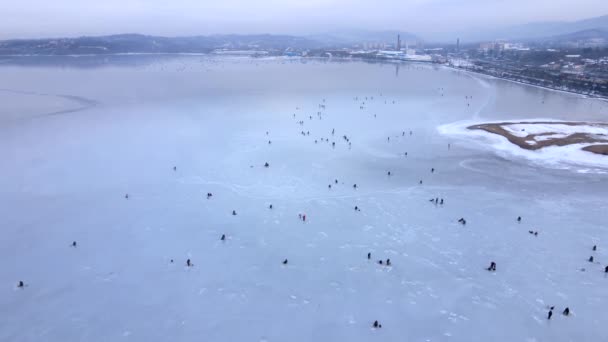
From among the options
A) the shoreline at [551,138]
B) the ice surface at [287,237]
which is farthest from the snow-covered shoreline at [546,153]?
the ice surface at [287,237]

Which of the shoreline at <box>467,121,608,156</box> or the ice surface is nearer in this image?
the ice surface

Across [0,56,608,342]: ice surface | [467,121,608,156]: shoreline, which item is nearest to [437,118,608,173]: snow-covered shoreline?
[467,121,608,156]: shoreline

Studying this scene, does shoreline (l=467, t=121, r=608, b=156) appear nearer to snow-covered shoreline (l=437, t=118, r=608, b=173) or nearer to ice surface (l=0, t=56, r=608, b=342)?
snow-covered shoreline (l=437, t=118, r=608, b=173)

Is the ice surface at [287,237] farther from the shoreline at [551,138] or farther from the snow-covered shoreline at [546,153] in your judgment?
the shoreline at [551,138]

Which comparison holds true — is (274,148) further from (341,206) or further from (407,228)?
(407,228)

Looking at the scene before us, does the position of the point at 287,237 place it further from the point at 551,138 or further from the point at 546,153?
the point at 551,138

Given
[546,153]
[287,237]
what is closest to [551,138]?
[546,153]

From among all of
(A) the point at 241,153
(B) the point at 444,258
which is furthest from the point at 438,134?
(B) the point at 444,258

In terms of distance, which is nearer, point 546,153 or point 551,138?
point 546,153
